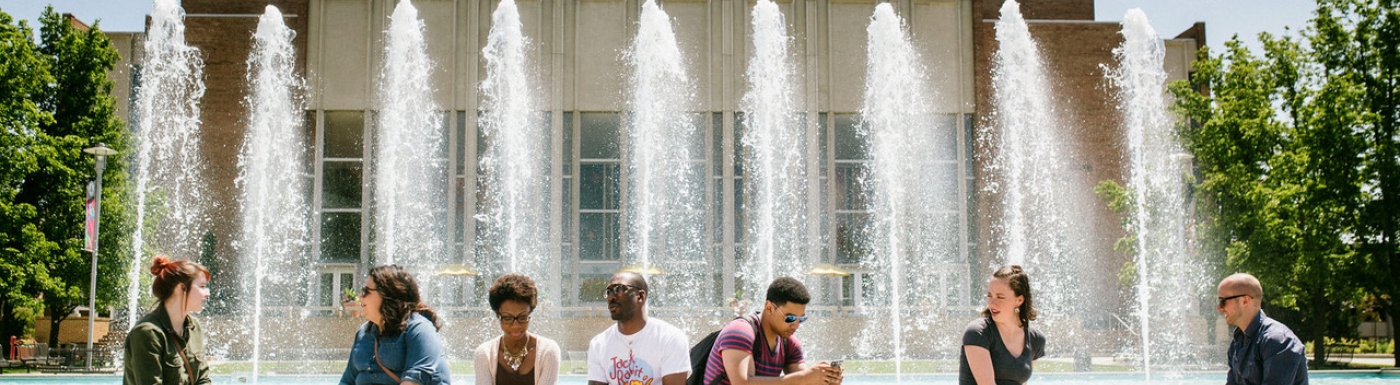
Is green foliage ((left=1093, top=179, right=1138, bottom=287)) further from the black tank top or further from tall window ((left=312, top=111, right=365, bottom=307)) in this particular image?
the black tank top

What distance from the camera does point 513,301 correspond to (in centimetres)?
445

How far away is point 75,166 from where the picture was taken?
995 inches

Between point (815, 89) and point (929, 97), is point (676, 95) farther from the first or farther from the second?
point (929, 97)

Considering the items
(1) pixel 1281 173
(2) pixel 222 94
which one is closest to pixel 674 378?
(1) pixel 1281 173

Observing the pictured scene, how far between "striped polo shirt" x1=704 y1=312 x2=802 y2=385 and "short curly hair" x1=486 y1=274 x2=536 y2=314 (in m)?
0.76

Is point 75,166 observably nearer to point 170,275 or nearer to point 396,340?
point 170,275

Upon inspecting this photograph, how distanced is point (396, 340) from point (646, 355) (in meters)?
0.99

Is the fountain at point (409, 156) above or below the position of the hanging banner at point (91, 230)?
above

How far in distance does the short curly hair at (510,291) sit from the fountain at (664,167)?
2583cm

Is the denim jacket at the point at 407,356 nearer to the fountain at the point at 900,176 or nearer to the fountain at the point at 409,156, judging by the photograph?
the fountain at the point at 409,156

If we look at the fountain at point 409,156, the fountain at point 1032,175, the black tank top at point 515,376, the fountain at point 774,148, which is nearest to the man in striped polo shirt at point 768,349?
the black tank top at point 515,376

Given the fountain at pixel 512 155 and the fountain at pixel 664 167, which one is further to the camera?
the fountain at pixel 512 155

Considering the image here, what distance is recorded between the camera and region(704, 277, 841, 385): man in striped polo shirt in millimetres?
4348

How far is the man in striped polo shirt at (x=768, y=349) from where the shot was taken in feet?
14.3
